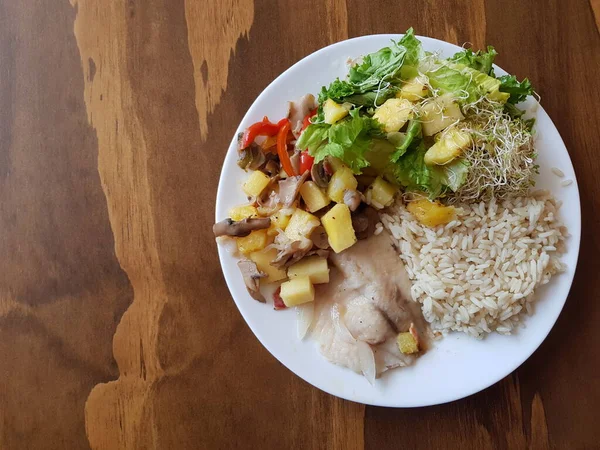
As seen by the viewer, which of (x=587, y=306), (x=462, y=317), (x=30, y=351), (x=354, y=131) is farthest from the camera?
(x=30, y=351)

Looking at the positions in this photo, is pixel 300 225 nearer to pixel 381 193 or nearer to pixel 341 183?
pixel 341 183

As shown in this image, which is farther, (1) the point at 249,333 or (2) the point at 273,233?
(1) the point at 249,333

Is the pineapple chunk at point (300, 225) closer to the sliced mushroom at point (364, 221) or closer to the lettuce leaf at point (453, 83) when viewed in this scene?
the sliced mushroom at point (364, 221)

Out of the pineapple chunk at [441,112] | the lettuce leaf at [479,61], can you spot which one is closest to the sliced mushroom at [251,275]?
the pineapple chunk at [441,112]

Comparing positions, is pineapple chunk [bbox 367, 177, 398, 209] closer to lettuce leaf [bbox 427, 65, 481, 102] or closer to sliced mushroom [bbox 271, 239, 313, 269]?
sliced mushroom [bbox 271, 239, 313, 269]

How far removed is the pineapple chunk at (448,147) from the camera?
197 centimetres

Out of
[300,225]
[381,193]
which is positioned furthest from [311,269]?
[381,193]

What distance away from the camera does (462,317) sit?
2098 mm

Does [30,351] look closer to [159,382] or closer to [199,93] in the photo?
[159,382]

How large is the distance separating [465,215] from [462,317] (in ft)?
1.41

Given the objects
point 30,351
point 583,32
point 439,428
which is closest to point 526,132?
point 583,32

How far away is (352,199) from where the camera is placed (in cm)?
209

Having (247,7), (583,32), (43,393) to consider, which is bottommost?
(43,393)

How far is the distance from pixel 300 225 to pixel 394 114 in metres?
0.59
